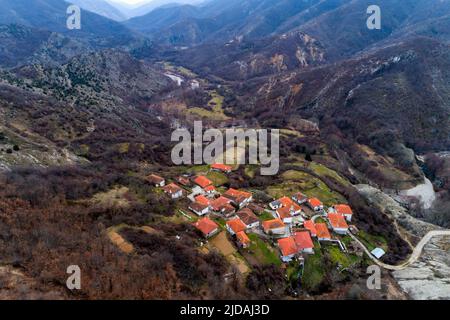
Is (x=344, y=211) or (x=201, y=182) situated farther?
Result: (x=201, y=182)

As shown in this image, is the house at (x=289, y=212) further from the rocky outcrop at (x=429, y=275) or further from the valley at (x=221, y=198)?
the rocky outcrop at (x=429, y=275)

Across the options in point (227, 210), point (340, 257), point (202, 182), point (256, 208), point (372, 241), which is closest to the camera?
point (340, 257)

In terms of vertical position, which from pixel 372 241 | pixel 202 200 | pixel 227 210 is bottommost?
pixel 372 241

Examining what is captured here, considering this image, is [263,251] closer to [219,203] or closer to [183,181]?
[219,203]

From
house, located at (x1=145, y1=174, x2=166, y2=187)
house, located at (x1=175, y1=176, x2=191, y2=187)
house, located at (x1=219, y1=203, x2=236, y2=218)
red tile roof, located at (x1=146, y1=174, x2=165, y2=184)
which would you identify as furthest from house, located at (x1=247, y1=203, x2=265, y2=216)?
red tile roof, located at (x1=146, y1=174, x2=165, y2=184)

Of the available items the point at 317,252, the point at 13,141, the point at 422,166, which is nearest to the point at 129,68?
the point at 13,141

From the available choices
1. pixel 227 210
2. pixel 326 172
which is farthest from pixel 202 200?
pixel 326 172
